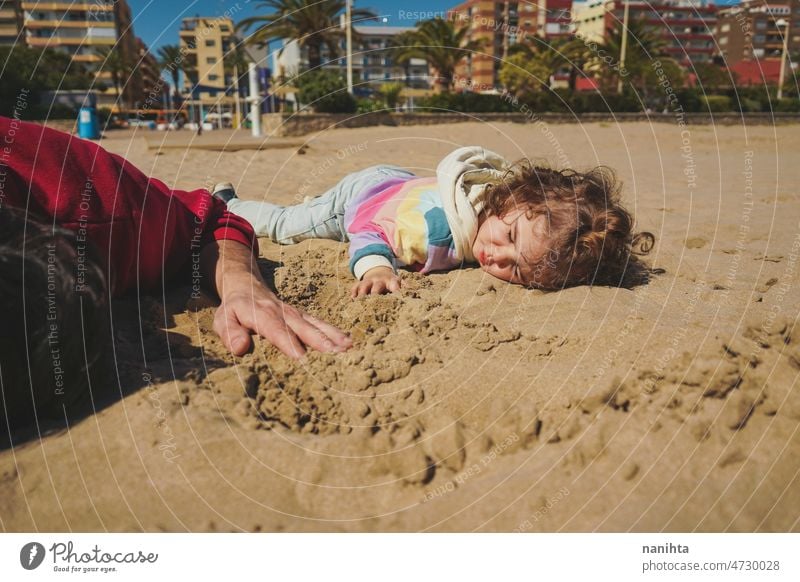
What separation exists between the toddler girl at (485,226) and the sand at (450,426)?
0.26m

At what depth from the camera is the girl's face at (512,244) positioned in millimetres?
2584

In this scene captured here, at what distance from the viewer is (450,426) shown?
1539 mm

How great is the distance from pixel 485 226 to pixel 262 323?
123 cm

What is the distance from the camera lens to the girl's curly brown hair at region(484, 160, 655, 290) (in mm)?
2545

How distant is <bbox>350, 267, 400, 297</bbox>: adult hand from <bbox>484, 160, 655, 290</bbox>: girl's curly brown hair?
1.93 ft

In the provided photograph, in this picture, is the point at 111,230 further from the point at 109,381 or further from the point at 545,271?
the point at 545,271

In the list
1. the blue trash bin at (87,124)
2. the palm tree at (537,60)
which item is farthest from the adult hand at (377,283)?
the blue trash bin at (87,124)

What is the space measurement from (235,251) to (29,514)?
128cm

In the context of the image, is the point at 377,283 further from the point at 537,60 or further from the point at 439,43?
the point at 537,60

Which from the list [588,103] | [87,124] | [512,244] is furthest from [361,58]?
[512,244]

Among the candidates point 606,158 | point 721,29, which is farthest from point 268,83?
point 721,29

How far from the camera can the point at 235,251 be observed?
239cm

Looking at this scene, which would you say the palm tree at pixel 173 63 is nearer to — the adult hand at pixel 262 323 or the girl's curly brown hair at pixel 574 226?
the adult hand at pixel 262 323
